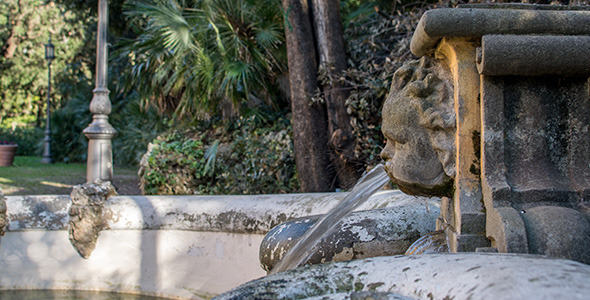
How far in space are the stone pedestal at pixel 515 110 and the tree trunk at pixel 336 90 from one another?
495 cm

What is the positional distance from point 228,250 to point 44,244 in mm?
1519

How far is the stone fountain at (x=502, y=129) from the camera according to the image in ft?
5.55

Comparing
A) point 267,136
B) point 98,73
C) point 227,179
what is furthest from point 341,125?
point 98,73

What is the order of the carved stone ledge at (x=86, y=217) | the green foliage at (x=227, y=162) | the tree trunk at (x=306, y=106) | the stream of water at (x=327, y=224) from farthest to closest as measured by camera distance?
the green foliage at (x=227, y=162)
the tree trunk at (x=306, y=106)
the carved stone ledge at (x=86, y=217)
the stream of water at (x=327, y=224)

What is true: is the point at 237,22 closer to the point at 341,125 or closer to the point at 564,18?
the point at 341,125

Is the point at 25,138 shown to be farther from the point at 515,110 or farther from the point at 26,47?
the point at 515,110

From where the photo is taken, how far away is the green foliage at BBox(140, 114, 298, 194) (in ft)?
26.7

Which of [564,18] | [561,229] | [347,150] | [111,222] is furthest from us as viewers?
[347,150]

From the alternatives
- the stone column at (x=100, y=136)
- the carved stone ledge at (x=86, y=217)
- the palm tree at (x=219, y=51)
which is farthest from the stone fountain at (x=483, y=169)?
the palm tree at (x=219, y=51)

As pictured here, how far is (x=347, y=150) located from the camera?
6859 mm

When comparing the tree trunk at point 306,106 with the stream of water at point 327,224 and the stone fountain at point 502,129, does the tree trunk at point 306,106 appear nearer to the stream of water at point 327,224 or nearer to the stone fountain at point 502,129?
the stream of water at point 327,224

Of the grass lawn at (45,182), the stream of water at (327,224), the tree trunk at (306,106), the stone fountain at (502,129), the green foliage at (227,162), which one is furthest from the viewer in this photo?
the grass lawn at (45,182)

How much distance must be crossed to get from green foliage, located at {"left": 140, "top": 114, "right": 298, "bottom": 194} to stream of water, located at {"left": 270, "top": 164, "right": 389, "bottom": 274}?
4764 mm

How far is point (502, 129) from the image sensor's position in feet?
5.97
